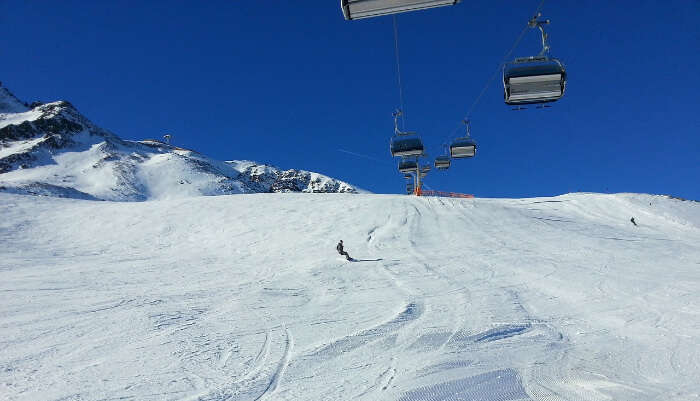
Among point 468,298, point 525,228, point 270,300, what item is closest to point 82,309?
point 270,300

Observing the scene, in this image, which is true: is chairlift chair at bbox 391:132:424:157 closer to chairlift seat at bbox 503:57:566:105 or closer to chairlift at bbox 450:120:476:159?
chairlift at bbox 450:120:476:159

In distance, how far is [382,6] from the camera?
4957 millimetres

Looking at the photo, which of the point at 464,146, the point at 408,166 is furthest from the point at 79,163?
the point at 464,146

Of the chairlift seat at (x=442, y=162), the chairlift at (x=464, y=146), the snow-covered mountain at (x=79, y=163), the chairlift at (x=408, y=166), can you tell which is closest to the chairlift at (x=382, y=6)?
the chairlift at (x=464, y=146)

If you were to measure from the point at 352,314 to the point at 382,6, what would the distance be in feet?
17.5

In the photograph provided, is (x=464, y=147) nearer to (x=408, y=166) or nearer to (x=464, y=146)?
(x=464, y=146)

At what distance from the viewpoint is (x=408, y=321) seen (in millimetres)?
7461

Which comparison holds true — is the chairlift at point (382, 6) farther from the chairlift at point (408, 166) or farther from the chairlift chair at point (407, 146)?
the chairlift at point (408, 166)

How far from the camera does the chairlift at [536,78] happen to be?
8.22 meters

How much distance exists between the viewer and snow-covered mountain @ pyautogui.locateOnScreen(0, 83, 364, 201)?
9088 cm

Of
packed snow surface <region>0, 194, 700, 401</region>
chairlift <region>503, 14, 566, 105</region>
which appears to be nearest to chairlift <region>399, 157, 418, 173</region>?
packed snow surface <region>0, 194, 700, 401</region>

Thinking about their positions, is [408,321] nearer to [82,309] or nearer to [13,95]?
[82,309]

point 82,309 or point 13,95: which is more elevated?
point 13,95

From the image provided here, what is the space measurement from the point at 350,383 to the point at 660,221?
26232mm
